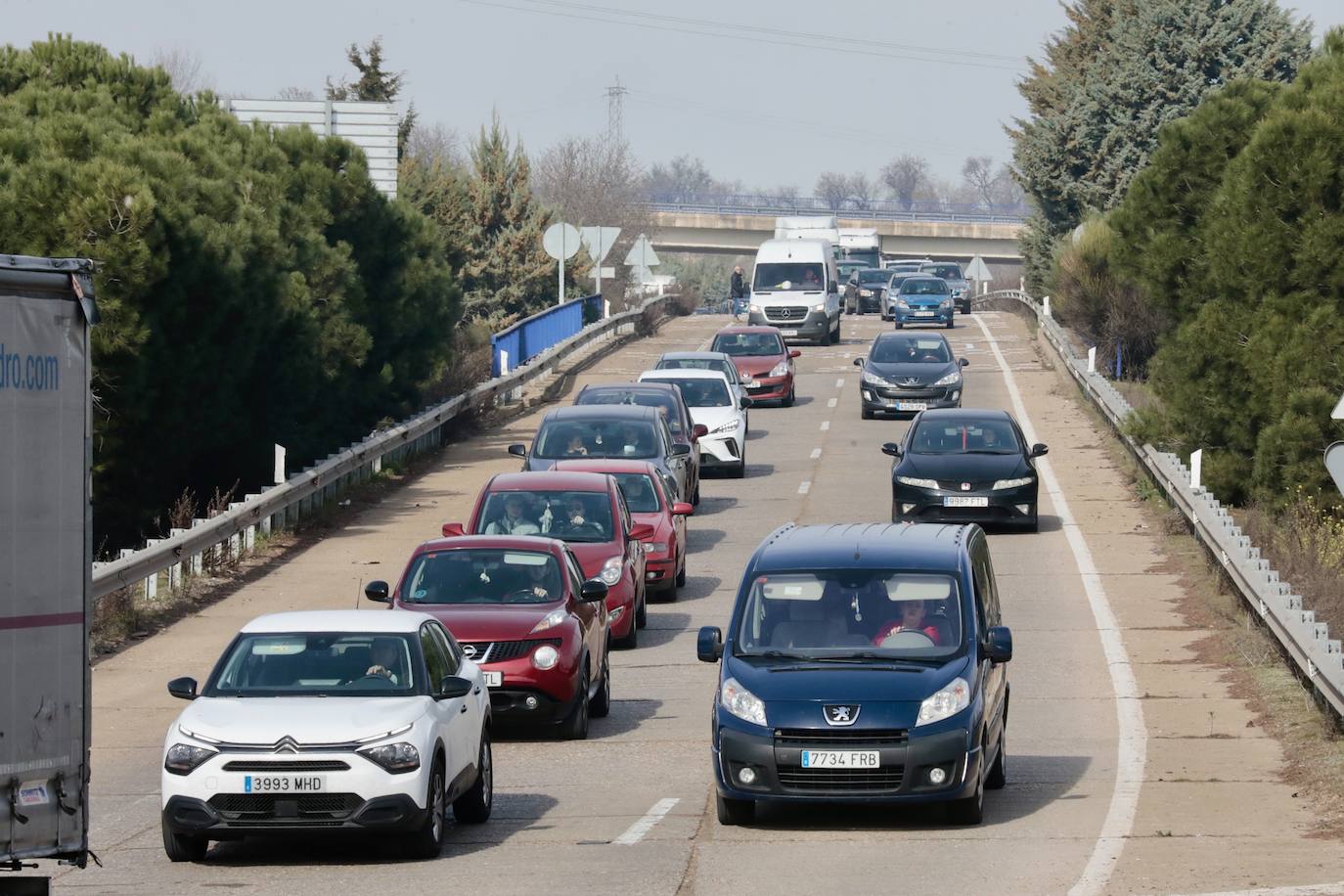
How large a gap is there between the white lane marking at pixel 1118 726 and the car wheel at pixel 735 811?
2.05 metres

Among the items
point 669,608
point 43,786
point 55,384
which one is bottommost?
point 669,608

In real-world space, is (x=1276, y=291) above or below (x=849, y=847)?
above

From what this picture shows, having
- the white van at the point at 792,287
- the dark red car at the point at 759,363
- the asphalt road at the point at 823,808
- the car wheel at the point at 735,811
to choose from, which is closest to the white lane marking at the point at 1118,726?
the asphalt road at the point at 823,808

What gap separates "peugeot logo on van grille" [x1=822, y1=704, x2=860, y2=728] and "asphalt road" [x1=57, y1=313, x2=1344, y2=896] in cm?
71

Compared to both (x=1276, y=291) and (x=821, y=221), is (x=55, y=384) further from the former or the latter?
(x=821, y=221)

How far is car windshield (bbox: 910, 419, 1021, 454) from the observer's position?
92.7 feet

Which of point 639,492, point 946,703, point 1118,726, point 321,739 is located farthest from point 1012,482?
point 321,739

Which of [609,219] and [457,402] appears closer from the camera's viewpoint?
[457,402]

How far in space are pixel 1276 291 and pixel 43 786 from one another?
1989cm

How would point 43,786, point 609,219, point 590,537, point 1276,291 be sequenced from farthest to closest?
point 609,219, point 1276,291, point 590,537, point 43,786

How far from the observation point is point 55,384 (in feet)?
30.3

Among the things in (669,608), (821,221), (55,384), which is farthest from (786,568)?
(821,221)

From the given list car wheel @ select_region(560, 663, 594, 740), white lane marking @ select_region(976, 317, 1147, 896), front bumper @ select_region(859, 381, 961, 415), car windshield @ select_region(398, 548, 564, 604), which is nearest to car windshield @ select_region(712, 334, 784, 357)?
front bumper @ select_region(859, 381, 961, 415)

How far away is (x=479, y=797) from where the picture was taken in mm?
13320
